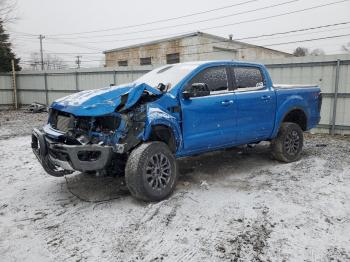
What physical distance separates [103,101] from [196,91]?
134 cm

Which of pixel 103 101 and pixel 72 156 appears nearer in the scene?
pixel 72 156

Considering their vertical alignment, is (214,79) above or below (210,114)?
above

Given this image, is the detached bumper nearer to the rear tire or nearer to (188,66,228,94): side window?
(188,66,228,94): side window

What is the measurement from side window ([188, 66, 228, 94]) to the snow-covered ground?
58.6 inches

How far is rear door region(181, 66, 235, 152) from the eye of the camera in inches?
195

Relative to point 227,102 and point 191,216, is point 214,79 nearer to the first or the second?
point 227,102

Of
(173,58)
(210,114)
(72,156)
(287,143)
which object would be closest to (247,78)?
(210,114)

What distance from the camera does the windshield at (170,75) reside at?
507cm

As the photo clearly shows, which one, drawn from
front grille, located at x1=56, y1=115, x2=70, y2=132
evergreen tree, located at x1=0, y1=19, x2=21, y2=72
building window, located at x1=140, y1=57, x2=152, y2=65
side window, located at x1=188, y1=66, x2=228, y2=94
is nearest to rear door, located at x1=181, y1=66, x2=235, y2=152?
side window, located at x1=188, y1=66, x2=228, y2=94

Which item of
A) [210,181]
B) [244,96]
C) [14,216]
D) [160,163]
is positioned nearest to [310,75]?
[244,96]

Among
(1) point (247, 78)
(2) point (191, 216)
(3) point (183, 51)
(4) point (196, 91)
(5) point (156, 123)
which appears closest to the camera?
(2) point (191, 216)

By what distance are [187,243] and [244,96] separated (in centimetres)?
296

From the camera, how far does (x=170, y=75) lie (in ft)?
17.5

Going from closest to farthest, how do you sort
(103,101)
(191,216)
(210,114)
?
(191,216) < (103,101) < (210,114)
